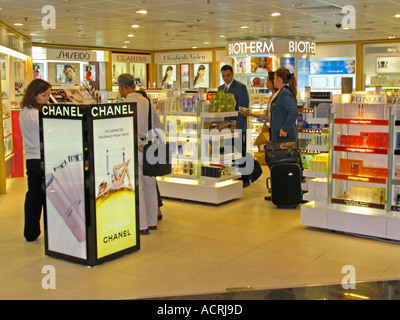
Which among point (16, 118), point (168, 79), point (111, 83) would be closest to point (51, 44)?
point (111, 83)

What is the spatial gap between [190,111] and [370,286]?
3.63 meters

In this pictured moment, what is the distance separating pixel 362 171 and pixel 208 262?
2.01 meters

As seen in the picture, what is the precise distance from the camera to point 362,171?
5355mm

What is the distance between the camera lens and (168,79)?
790 inches

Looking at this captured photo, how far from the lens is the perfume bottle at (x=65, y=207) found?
4305mm

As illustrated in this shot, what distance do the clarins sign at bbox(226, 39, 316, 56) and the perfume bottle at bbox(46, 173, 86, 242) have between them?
8.82 m

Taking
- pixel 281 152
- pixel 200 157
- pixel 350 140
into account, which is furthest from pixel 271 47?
pixel 350 140

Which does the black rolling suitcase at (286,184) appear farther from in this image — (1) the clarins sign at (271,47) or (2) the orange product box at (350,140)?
(1) the clarins sign at (271,47)

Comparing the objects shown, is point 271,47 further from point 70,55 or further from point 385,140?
point 70,55

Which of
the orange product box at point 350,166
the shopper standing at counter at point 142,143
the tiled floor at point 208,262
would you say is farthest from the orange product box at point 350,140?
the shopper standing at counter at point 142,143

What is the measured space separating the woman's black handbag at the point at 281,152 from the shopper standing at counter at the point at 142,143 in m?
1.74

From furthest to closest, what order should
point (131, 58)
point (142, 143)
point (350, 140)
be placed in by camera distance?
point (131, 58) < point (350, 140) < point (142, 143)
